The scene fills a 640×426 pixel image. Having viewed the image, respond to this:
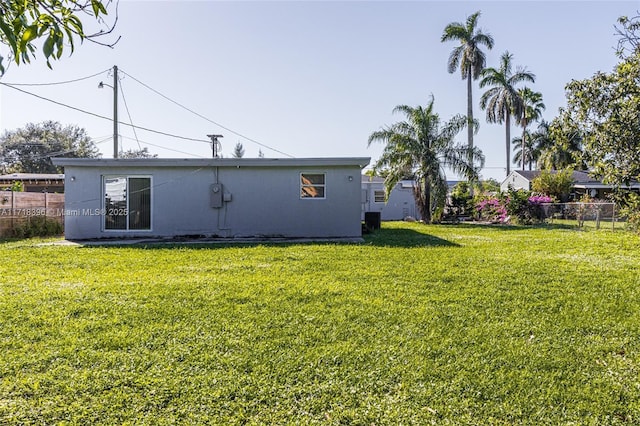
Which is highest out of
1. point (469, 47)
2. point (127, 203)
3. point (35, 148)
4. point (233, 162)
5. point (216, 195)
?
point (469, 47)

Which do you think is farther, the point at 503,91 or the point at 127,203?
the point at 503,91

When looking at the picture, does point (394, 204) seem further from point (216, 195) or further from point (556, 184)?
point (216, 195)

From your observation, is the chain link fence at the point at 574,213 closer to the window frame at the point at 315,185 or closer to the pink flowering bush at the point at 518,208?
the pink flowering bush at the point at 518,208

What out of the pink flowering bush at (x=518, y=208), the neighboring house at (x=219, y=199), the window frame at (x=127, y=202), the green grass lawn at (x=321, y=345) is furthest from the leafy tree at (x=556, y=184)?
the window frame at (x=127, y=202)

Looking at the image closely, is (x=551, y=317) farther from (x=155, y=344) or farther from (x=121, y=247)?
(x=121, y=247)

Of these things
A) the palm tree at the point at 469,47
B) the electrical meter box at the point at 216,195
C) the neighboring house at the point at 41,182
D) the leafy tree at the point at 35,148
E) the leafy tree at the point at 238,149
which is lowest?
the electrical meter box at the point at 216,195

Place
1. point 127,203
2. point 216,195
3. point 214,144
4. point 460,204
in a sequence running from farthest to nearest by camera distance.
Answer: point 460,204 < point 214,144 < point 127,203 < point 216,195

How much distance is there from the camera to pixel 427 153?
18641 mm

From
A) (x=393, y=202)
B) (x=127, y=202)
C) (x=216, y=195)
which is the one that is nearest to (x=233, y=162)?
(x=216, y=195)

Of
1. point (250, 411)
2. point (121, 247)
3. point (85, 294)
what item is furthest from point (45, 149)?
point (250, 411)

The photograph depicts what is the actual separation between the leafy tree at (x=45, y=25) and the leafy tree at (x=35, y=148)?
1644 inches

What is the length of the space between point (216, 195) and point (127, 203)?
2.70 metres

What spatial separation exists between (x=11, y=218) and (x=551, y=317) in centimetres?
1487

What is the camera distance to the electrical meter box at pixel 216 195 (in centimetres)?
1224
